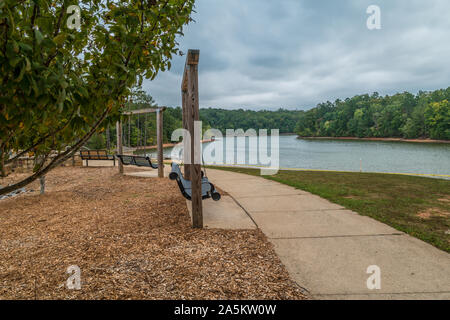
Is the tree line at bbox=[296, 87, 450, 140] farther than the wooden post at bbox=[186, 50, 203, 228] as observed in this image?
Yes

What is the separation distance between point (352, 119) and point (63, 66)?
111 meters

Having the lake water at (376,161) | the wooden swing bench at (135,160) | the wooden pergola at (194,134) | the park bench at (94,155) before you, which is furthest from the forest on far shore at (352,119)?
the wooden pergola at (194,134)

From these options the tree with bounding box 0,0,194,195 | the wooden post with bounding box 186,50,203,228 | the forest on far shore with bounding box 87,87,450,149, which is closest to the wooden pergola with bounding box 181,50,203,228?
the wooden post with bounding box 186,50,203,228

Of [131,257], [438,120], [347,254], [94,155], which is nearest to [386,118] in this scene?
[438,120]

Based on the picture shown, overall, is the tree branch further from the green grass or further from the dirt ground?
the green grass

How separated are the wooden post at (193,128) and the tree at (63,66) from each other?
1.91 m

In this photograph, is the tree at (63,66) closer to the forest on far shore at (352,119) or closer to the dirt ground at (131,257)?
the dirt ground at (131,257)

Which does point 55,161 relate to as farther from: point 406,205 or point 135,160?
point 135,160

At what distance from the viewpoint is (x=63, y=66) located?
5.22 feet

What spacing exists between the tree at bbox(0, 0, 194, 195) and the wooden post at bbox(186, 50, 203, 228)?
1915mm

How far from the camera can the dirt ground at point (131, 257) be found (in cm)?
247

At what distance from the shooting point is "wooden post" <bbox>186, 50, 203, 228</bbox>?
398 cm
